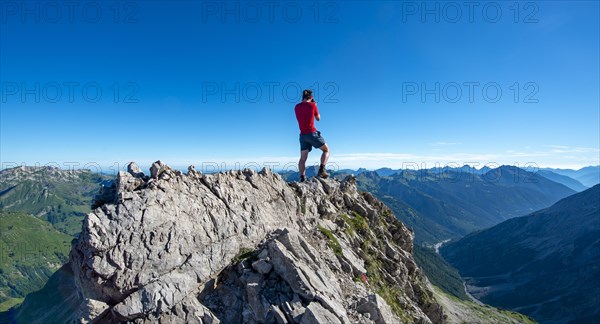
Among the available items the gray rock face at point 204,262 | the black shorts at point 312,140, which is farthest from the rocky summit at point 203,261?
the black shorts at point 312,140

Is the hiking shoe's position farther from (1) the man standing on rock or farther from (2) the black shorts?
(2) the black shorts

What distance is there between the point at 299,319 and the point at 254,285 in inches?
125

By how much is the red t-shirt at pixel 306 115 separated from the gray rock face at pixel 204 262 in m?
7.07

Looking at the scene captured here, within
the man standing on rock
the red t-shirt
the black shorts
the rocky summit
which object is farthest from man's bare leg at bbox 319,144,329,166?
the rocky summit

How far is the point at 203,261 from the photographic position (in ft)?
62.4

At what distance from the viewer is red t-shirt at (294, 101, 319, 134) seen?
84.0 feet

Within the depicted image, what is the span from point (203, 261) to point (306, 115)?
13.2 m

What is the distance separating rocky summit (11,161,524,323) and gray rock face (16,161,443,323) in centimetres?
5

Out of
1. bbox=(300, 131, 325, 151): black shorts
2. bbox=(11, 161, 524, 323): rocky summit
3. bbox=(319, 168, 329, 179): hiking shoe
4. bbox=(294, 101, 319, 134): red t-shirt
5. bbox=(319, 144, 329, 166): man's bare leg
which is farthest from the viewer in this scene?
bbox=(319, 168, 329, 179): hiking shoe

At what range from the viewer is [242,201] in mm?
25531

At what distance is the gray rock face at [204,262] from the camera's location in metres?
16.3

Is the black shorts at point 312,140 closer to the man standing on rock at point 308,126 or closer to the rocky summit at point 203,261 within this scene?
the man standing on rock at point 308,126

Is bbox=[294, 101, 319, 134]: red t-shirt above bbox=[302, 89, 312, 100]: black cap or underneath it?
underneath

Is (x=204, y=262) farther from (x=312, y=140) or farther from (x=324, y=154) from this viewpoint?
(x=324, y=154)
